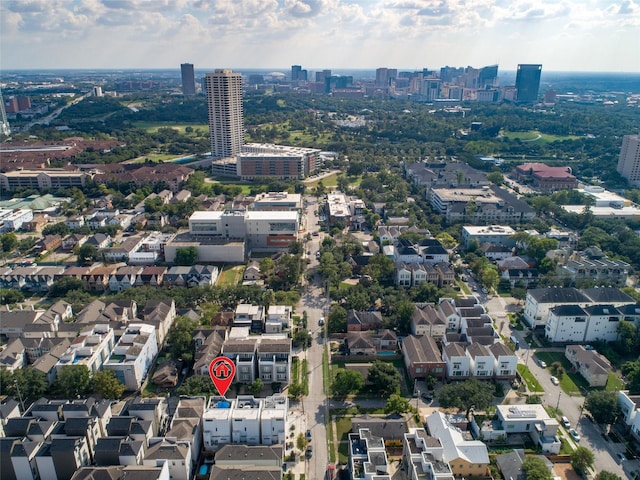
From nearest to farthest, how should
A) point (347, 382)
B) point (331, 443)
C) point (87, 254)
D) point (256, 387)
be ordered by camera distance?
point (331, 443)
point (256, 387)
point (347, 382)
point (87, 254)

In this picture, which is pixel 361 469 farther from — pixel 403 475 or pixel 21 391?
pixel 21 391

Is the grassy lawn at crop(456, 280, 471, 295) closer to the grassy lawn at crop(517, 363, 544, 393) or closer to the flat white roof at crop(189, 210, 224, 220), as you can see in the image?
the grassy lawn at crop(517, 363, 544, 393)

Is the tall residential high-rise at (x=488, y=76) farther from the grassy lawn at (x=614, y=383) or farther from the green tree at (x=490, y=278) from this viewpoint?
the grassy lawn at (x=614, y=383)

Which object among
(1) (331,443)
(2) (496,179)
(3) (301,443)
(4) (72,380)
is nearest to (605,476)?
(1) (331,443)

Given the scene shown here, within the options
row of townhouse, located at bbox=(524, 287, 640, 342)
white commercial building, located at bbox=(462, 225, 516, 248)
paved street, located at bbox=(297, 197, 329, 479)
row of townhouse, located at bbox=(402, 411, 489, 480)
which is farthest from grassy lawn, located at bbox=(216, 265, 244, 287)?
row of townhouse, located at bbox=(524, 287, 640, 342)

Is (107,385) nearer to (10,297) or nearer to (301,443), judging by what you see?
(301,443)
